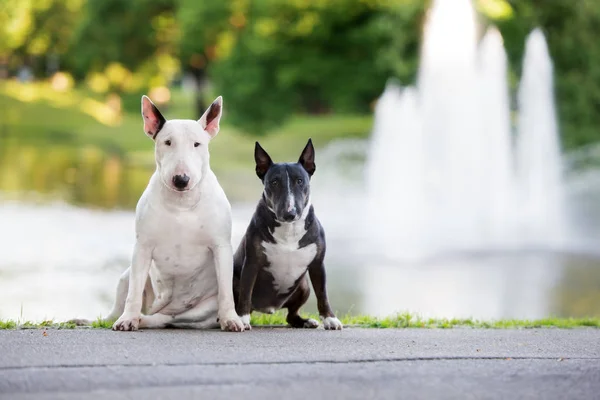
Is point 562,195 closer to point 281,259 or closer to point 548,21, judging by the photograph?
point 548,21

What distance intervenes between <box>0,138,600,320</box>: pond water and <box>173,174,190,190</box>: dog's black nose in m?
1.24

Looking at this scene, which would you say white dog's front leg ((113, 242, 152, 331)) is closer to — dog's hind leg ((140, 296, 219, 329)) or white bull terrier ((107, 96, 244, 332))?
white bull terrier ((107, 96, 244, 332))

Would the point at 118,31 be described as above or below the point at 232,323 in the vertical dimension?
above

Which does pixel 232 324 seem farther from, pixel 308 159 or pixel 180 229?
pixel 308 159

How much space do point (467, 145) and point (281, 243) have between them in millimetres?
22296

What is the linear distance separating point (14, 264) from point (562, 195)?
49.0 feet

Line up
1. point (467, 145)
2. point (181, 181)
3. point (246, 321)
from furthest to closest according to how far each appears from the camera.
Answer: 1. point (467, 145)
2. point (246, 321)
3. point (181, 181)

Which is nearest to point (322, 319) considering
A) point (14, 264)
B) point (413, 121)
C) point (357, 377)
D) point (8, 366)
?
point (357, 377)

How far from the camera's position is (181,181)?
193 inches

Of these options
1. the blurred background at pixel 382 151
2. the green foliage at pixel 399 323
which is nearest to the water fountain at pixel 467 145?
the blurred background at pixel 382 151

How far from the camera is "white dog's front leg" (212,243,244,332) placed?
518cm

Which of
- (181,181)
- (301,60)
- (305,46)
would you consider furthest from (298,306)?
(305,46)

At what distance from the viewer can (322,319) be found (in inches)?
219

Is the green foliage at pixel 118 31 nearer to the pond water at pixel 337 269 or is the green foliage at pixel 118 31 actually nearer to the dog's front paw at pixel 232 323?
the pond water at pixel 337 269
